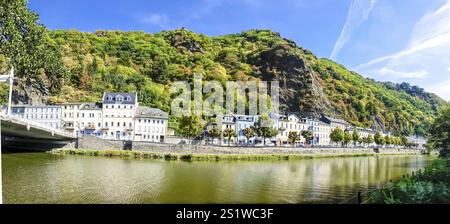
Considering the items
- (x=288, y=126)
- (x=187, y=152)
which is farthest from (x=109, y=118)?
(x=288, y=126)

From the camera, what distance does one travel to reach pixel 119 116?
3009 inches

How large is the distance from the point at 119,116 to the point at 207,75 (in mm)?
51530

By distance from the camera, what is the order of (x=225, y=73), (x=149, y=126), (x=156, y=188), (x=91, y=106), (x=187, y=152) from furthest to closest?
(x=225, y=73) → (x=91, y=106) → (x=149, y=126) → (x=187, y=152) → (x=156, y=188)

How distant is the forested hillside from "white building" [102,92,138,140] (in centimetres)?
1460

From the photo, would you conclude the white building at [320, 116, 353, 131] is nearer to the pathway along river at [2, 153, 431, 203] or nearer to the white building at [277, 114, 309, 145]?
the white building at [277, 114, 309, 145]

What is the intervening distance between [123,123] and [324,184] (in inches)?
2124

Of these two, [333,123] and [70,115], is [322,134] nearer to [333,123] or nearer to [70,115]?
[333,123]

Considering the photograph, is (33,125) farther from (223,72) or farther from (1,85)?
(223,72)

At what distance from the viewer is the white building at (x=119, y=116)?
76.2 m

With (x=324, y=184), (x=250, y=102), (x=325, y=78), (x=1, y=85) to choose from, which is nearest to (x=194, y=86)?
(x=250, y=102)

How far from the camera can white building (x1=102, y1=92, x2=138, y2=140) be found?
76.2 meters

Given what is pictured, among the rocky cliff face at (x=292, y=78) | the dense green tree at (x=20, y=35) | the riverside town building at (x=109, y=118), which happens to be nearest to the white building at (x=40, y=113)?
the riverside town building at (x=109, y=118)

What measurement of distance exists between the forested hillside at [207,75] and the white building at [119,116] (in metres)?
14.6

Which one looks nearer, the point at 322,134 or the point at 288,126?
the point at 288,126
